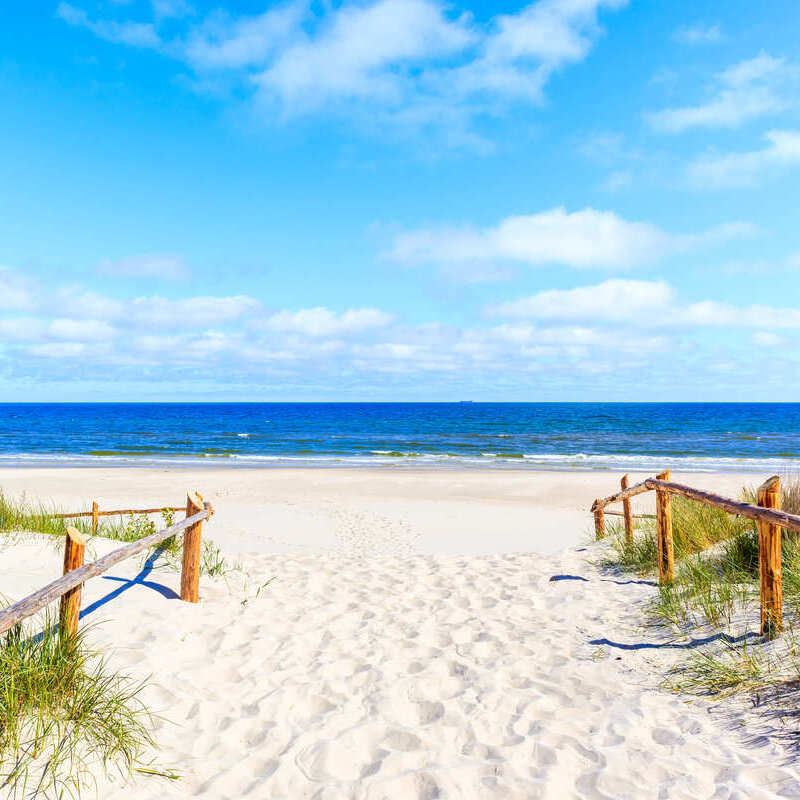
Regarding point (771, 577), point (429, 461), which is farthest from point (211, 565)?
point (429, 461)

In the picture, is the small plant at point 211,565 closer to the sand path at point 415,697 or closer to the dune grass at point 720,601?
the sand path at point 415,697

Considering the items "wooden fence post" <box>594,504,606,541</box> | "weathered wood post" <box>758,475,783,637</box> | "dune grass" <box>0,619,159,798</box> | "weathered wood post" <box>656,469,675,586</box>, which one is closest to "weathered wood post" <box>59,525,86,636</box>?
"dune grass" <box>0,619,159,798</box>

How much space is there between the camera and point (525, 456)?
3612cm

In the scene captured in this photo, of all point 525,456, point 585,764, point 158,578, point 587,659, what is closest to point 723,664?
point 587,659

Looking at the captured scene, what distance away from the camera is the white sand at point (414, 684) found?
11.1 feet

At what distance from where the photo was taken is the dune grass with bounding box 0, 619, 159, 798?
10.5 ft

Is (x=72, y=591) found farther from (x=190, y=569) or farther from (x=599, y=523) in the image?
(x=599, y=523)

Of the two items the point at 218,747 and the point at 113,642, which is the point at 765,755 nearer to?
the point at 218,747

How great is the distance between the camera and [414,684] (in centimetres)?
473

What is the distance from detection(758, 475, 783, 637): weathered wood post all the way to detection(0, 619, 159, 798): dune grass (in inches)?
201

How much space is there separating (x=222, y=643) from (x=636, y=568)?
605 centimetres

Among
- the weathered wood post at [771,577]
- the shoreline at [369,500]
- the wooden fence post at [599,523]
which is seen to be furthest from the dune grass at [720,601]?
the shoreline at [369,500]

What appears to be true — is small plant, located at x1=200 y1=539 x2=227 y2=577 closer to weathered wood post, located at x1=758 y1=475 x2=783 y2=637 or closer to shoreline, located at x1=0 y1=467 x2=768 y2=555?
shoreline, located at x1=0 y1=467 x2=768 y2=555

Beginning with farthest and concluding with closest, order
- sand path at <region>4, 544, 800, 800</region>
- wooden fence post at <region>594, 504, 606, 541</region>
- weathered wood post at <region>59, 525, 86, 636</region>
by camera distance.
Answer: wooden fence post at <region>594, 504, 606, 541</region>
weathered wood post at <region>59, 525, 86, 636</region>
sand path at <region>4, 544, 800, 800</region>
